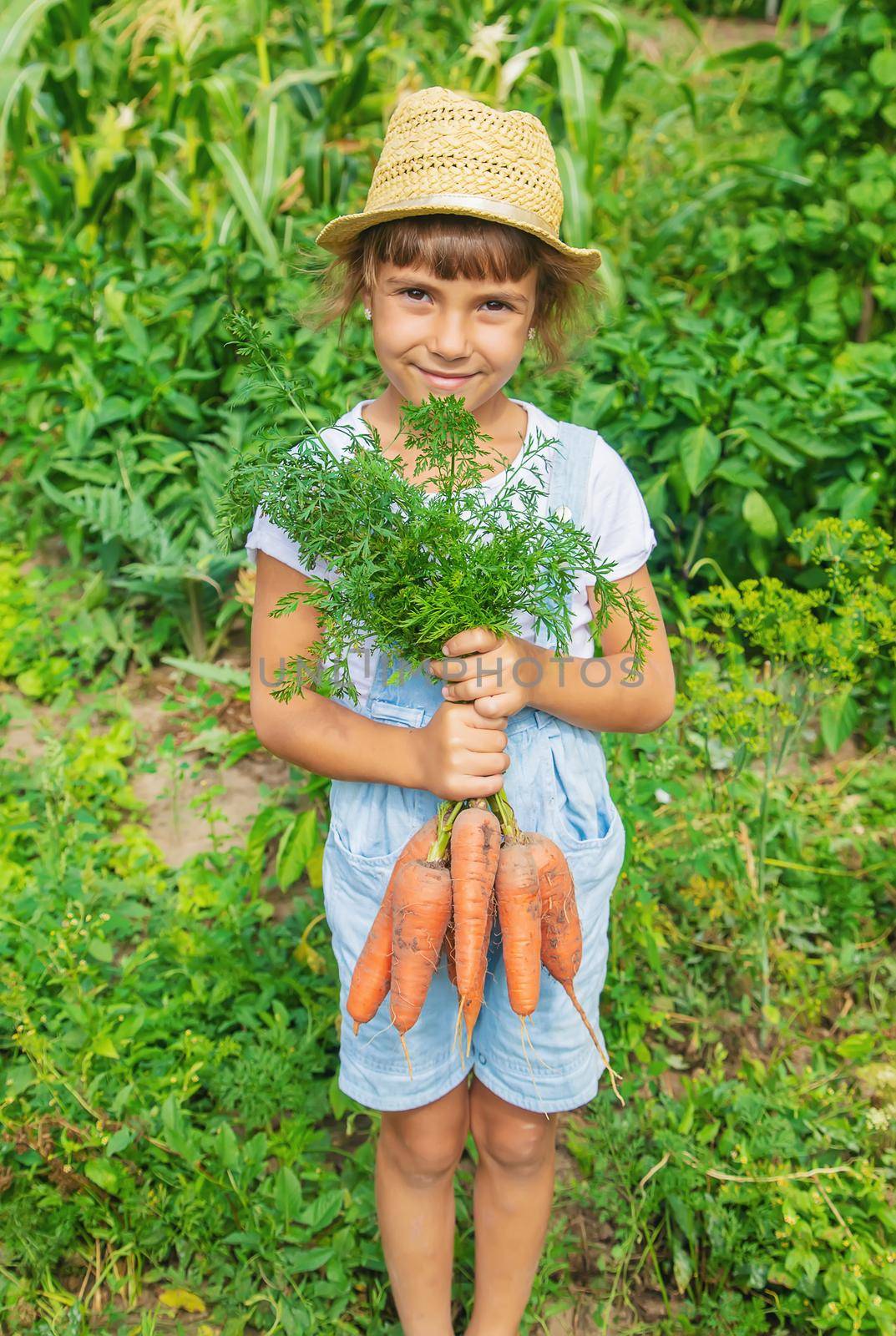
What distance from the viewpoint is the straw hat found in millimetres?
1423

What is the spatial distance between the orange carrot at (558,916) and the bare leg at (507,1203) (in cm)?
24

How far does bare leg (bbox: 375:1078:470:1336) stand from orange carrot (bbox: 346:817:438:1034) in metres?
0.23

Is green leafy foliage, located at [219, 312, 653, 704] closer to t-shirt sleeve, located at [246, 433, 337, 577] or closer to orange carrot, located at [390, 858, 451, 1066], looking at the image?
t-shirt sleeve, located at [246, 433, 337, 577]

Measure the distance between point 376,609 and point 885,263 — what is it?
3.44 metres

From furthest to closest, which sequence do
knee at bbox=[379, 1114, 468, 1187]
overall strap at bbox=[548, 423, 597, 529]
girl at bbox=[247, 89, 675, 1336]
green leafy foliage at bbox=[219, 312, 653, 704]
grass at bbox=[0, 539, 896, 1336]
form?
grass at bbox=[0, 539, 896, 1336] < knee at bbox=[379, 1114, 468, 1187] < overall strap at bbox=[548, 423, 597, 529] < girl at bbox=[247, 89, 675, 1336] < green leafy foliage at bbox=[219, 312, 653, 704]

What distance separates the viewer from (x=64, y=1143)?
199cm

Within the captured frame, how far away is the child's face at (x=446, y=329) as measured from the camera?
1.47m

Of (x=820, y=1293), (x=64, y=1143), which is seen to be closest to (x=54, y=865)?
(x=64, y=1143)

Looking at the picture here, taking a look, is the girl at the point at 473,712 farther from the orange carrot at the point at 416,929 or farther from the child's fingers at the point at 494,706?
the orange carrot at the point at 416,929

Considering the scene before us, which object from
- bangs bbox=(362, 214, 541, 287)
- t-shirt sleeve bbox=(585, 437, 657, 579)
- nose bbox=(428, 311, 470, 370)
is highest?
bangs bbox=(362, 214, 541, 287)

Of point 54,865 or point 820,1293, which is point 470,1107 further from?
point 54,865

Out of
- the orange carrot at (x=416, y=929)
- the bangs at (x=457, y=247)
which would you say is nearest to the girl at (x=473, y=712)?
the bangs at (x=457, y=247)

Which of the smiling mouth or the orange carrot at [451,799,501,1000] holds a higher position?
the smiling mouth

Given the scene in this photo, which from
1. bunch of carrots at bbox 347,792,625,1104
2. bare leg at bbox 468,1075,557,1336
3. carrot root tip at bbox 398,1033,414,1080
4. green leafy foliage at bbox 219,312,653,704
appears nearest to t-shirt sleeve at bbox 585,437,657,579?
green leafy foliage at bbox 219,312,653,704
